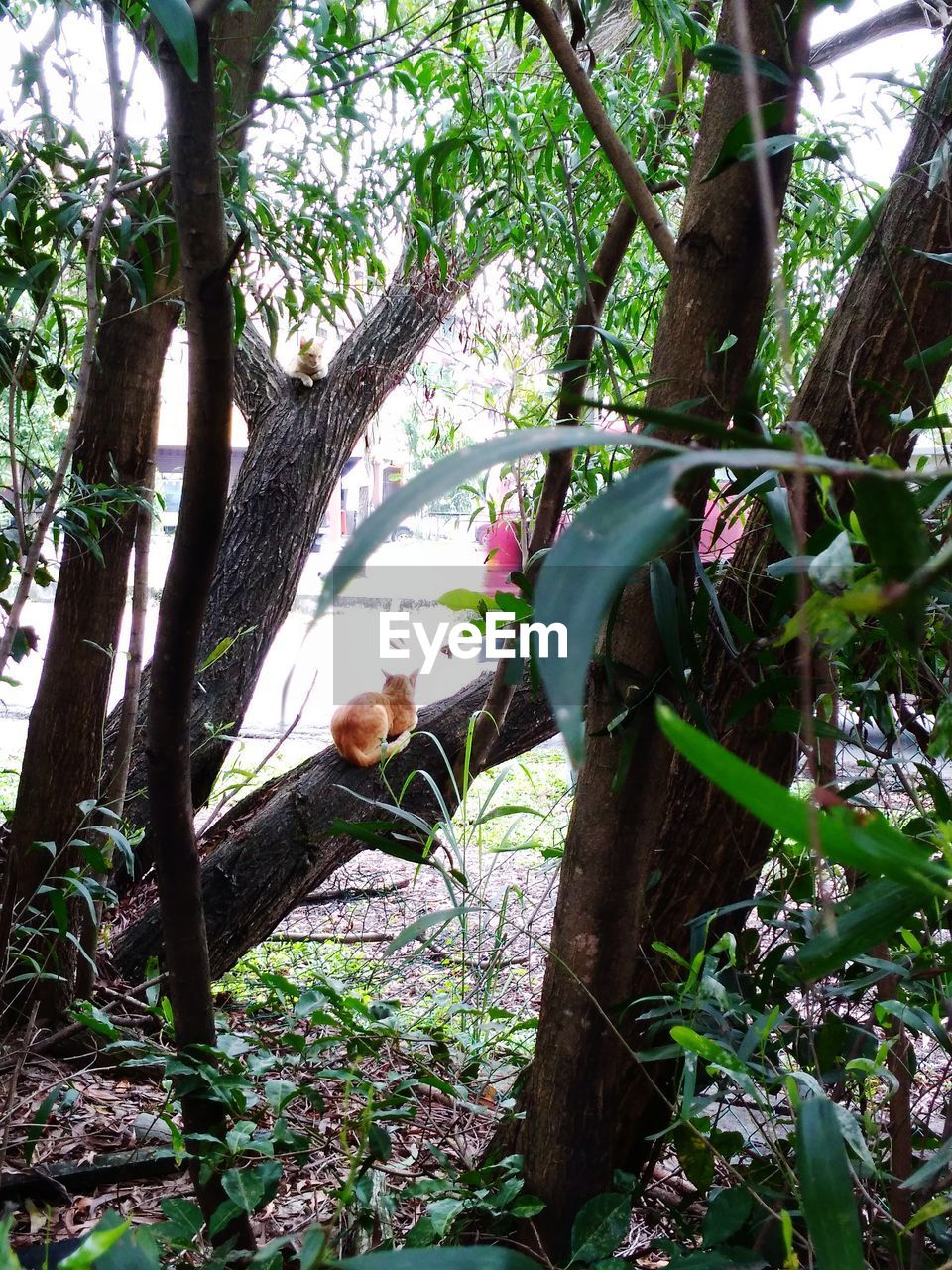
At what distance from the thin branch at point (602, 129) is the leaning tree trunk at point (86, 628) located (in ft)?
2.91

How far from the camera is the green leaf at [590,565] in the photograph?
259mm

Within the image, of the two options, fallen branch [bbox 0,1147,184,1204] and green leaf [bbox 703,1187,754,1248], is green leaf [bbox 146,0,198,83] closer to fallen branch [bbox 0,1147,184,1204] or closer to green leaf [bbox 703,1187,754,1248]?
green leaf [bbox 703,1187,754,1248]

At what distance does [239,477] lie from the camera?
9.29 feet

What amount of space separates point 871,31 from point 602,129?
2.27 ft

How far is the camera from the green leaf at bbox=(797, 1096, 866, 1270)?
0.46m

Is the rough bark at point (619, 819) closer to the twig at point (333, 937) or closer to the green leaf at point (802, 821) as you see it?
the green leaf at point (802, 821)

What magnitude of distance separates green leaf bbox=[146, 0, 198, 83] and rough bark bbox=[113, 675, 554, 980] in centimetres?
177

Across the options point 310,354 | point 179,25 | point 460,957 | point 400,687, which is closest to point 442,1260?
point 179,25

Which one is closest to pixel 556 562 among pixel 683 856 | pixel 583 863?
pixel 583 863

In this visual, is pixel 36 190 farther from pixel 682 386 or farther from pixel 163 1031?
pixel 163 1031

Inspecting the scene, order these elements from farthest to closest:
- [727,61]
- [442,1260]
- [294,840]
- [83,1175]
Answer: [294,840] → [83,1175] → [727,61] → [442,1260]

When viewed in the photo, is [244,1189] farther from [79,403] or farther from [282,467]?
[282,467]

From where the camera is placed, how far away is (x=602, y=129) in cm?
105

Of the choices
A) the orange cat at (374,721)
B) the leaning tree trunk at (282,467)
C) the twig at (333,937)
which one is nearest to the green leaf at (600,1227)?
the orange cat at (374,721)
